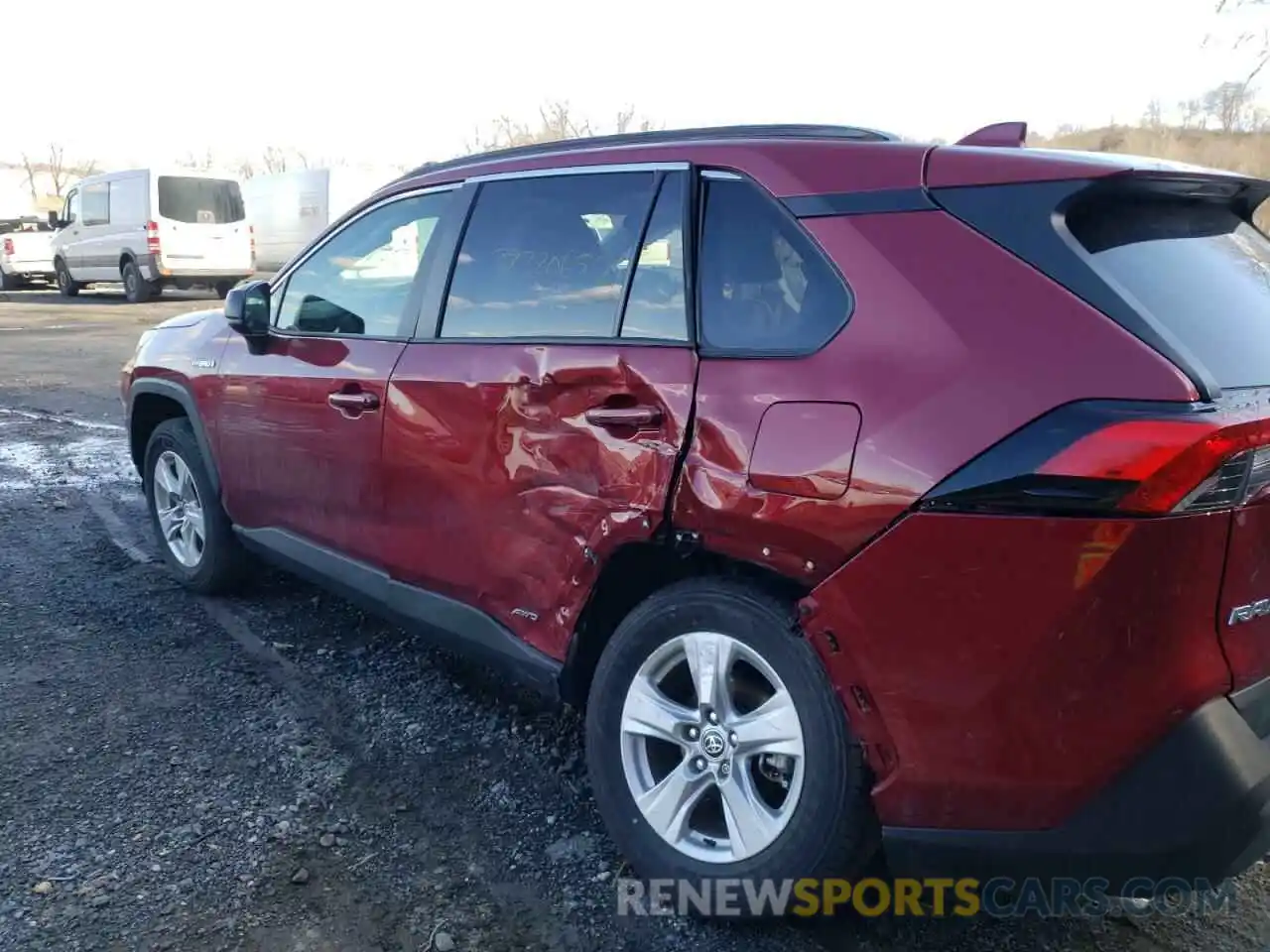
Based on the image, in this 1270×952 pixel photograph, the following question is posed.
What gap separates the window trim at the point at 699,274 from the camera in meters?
2.28

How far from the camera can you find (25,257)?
2428cm

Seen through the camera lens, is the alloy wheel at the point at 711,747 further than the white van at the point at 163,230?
No

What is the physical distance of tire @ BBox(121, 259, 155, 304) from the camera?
64.5 ft

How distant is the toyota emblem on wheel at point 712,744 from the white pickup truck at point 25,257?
25.5 m

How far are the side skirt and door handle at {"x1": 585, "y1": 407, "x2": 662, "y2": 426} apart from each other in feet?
2.28

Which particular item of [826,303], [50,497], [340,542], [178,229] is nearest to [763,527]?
[826,303]

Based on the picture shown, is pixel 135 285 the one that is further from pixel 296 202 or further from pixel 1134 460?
pixel 1134 460

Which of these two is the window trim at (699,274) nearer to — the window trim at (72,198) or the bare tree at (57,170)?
the window trim at (72,198)

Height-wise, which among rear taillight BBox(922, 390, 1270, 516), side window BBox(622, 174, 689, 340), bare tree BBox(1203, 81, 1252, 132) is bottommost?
rear taillight BBox(922, 390, 1270, 516)

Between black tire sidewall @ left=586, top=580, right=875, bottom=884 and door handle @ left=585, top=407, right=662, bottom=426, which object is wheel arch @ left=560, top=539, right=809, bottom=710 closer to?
black tire sidewall @ left=586, top=580, right=875, bottom=884

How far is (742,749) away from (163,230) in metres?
19.4

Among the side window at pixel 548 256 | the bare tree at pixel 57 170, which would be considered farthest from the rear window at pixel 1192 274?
the bare tree at pixel 57 170

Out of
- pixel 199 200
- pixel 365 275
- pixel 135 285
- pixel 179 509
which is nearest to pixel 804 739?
pixel 365 275

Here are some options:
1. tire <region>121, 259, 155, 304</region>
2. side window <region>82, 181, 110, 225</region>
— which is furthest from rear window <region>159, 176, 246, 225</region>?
side window <region>82, 181, 110, 225</region>
